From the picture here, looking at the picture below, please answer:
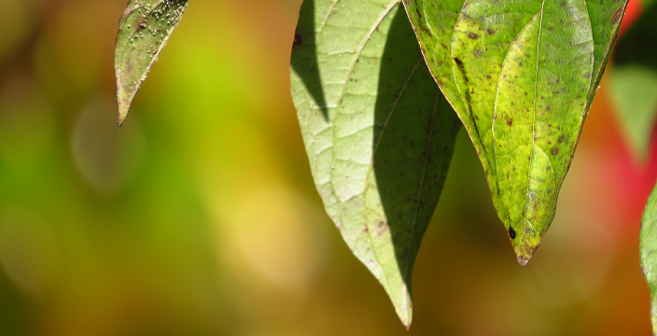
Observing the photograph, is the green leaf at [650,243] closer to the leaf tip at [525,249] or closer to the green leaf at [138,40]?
the leaf tip at [525,249]

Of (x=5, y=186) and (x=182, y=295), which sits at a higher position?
(x=5, y=186)

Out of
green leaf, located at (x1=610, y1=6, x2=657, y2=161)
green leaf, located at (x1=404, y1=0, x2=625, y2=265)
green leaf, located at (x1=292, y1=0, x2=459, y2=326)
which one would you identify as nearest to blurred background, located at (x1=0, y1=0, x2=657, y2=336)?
green leaf, located at (x1=610, y1=6, x2=657, y2=161)

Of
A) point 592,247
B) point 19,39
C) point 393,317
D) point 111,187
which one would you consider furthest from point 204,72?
point 592,247

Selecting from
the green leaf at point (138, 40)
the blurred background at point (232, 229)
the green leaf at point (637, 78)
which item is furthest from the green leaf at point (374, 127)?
the blurred background at point (232, 229)

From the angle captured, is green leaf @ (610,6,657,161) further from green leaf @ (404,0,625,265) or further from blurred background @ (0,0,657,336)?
blurred background @ (0,0,657,336)

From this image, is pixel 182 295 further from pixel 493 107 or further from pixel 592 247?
pixel 493 107

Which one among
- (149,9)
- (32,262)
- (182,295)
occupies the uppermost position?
(149,9)

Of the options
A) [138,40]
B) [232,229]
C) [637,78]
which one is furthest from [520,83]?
[232,229]
